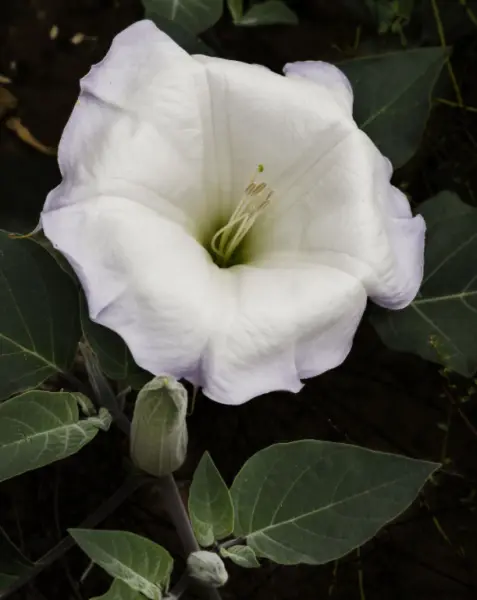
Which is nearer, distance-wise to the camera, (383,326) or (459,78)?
(383,326)

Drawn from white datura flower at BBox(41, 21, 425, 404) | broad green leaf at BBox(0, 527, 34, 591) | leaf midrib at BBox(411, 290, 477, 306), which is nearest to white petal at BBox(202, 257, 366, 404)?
white datura flower at BBox(41, 21, 425, 404)

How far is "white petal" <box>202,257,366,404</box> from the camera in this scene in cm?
62

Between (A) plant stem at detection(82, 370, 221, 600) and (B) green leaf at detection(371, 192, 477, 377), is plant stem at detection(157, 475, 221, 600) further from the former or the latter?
(B) green leaf at detection(371, 192, 477, 377)

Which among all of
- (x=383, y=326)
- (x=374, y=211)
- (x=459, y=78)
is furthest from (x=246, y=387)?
(x=459, y=78)

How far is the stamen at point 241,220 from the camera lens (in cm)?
71

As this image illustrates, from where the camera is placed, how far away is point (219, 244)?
77cm

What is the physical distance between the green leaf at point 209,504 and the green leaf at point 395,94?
398 millimetres

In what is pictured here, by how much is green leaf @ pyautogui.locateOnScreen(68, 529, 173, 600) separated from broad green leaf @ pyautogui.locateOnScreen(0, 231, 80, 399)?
17 centimetres

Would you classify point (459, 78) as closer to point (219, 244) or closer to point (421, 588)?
point (219, 244)

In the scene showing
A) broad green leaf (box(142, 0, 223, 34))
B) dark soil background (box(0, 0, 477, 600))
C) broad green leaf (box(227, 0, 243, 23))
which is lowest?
dark soil background (box(0, 0, 477, 600))

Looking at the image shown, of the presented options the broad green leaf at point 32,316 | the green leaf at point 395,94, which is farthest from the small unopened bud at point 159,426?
the green leaf at point 395,94

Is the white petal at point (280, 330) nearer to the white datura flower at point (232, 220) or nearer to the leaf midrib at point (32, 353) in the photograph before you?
the white datura flower at point (232, 220)

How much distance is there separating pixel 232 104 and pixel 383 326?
1.02 ft

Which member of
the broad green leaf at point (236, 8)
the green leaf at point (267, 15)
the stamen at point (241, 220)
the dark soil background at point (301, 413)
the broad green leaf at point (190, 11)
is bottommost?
the dark soil background at point (301, 413)
